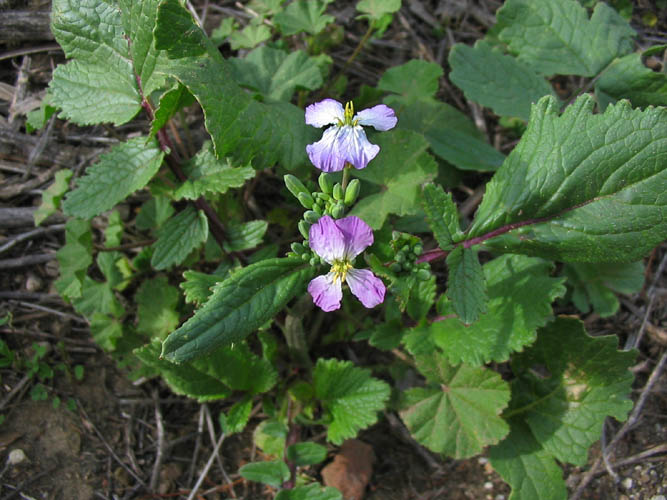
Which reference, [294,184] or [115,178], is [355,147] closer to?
[294,184]

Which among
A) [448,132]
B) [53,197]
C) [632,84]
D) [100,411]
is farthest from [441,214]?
[100,411]

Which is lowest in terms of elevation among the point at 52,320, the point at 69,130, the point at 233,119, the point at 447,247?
the point at 52,320

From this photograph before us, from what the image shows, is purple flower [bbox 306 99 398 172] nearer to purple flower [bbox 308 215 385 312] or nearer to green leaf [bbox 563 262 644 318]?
purple flower [bbox 308 215 385 312]

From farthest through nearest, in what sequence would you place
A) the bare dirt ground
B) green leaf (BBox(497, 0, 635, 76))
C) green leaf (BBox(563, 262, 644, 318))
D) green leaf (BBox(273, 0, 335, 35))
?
green leaf (BBox(273, 0, 335, 35))
green leaf (BBox(563, 262, 644, 318))
green leaf (BBox(497, 0, 635, 76))
the bare dirt ground

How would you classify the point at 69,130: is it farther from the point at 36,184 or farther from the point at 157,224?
the point at 157,224

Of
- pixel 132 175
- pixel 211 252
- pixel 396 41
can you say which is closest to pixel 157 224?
pixel 211 252

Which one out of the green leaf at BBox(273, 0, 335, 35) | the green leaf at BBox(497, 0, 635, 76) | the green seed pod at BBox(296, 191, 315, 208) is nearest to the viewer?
the green seed pod at BBox(296, 191, 315, 208)

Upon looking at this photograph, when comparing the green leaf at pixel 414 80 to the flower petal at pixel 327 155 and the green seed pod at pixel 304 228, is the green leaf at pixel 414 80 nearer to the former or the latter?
the flower petal at pixel 327 155

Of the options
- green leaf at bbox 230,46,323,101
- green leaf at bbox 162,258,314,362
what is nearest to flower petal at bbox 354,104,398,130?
green leaf at bbox 162,258,314,362
